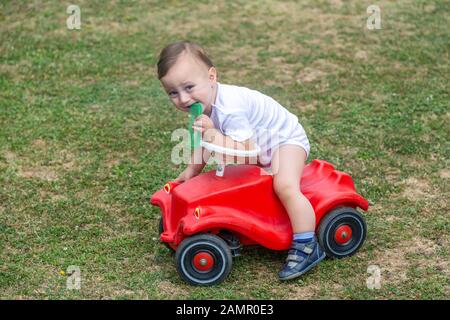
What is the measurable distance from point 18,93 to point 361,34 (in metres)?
2.82

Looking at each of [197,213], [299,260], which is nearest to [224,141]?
[197,213]

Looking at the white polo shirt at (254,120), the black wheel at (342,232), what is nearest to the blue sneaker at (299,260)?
the black wheel at (342,232)

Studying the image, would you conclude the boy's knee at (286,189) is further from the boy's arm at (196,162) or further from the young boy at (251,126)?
the boy's arm at (196,162)

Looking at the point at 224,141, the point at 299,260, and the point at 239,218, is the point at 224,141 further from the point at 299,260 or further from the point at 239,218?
the point at 299,260

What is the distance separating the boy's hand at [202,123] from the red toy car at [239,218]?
293 mm

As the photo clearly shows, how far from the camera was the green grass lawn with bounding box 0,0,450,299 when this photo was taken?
3.75 m

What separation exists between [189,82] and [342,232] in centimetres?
99

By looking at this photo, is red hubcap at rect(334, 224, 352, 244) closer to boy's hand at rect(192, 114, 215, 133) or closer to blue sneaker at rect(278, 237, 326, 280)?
blue sneaker at rect(278, 237, 326, 280)

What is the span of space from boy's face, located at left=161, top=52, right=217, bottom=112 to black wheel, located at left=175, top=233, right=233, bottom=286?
1.89 ft

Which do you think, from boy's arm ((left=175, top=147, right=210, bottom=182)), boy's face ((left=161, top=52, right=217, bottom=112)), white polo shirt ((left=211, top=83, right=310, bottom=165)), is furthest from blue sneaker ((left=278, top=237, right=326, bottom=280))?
boy's face ((left=161, top=52, right=217, bottom=112))

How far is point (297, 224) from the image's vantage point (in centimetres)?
366

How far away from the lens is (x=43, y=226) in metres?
4.20

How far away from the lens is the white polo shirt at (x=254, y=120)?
359 centimetres
